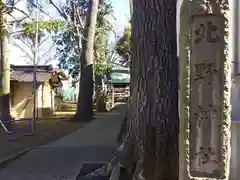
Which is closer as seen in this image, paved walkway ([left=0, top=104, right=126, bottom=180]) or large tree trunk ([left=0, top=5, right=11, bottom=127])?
paved walkway ([left=0, top=104, right=126, bottom=180])

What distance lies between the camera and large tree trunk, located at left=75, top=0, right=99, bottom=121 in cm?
2327

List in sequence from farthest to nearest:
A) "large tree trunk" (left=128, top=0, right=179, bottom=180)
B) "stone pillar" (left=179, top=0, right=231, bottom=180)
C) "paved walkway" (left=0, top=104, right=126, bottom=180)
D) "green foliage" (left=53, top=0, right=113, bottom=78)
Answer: "green foliage" (left=53, top=0, right=113, bottom=78) → "paved walkway" (left=0, top=104, right=126, bottom=180) → "large tree trunk" (left=128, top=0, right=179, bottom=180) → "stone pillar" (left=179, top=0, right=231, bottom=180)

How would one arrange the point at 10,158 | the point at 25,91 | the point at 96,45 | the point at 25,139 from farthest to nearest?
the point at 96,45 → the point at 25,91 → the point at 25,139 → the point at 10,158

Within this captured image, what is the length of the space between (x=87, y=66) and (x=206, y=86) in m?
19.4

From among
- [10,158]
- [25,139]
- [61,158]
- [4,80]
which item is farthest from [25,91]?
[61,158]

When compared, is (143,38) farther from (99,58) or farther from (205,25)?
(99,58)

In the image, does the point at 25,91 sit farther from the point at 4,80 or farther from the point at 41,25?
the point at 41,25

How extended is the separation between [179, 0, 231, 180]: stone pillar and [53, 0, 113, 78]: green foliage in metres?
24.9

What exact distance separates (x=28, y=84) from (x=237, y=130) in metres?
20.8

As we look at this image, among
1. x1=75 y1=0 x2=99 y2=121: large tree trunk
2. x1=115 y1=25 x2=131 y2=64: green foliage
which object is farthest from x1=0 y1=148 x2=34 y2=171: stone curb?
x1=115 y1=25 x2=131 y2=64: green foliage

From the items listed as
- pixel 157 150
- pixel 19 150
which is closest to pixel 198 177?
pixel 157 150

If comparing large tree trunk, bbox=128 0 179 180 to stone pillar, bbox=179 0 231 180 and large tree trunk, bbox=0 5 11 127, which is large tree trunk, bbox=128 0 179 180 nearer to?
stone pillar, bbox=179 0 231 180

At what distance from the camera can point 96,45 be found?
103ft

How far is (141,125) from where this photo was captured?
697cm
